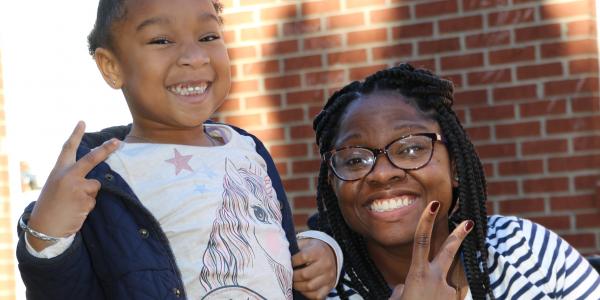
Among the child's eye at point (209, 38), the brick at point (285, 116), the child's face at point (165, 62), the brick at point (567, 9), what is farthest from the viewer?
the brick at point (285, 116)

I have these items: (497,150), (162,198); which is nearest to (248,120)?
(497,150)

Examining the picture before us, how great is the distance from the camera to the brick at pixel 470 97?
4.82 meters

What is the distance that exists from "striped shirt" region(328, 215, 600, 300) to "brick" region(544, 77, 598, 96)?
68.9 inches

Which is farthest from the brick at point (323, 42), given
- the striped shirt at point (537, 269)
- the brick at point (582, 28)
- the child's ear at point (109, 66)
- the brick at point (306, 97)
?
the child's ear at point (109, 66)

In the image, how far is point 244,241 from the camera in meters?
2.54

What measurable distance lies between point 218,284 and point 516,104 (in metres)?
2.69

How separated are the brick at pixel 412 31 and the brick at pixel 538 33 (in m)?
0.44

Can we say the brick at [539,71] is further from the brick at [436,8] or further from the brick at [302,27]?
the brick at [302,27]

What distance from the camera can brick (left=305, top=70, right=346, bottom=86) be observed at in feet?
16.6

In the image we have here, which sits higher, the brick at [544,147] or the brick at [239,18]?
the brick at [239,18]

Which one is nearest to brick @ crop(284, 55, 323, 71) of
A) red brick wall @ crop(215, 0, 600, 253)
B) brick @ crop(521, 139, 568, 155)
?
red brick wall @ crop(215, 0, 600, 253)

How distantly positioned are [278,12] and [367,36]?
1.68 ft

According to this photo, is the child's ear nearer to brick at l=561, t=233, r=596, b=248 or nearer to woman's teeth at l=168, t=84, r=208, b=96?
woman's teeth at l=168, t=84, r=208, b=96

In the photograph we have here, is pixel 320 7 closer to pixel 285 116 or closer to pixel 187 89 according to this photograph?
pixel 285 116
